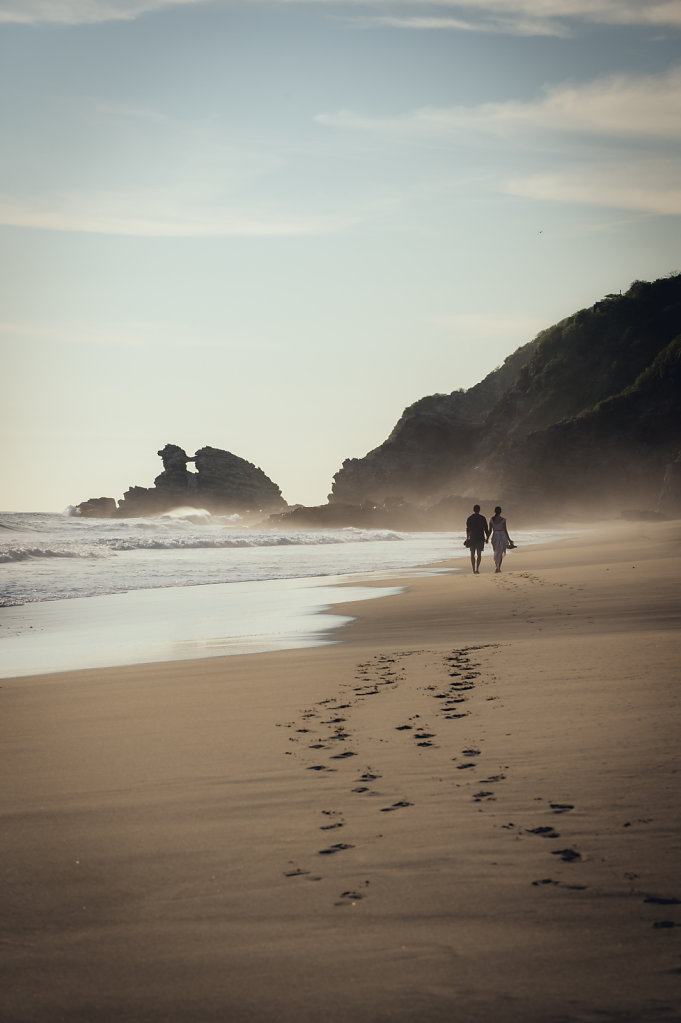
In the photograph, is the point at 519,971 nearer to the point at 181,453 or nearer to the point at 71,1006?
the point at 71,1006

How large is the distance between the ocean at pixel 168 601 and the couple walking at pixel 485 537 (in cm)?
206

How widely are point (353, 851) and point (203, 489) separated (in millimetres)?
150047

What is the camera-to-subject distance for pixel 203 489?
151375 mm

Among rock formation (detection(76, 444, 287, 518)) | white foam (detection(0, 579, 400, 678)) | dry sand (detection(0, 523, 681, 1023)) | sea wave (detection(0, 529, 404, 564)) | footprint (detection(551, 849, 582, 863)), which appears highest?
rock formation (detection(76, 444, 287, 518))

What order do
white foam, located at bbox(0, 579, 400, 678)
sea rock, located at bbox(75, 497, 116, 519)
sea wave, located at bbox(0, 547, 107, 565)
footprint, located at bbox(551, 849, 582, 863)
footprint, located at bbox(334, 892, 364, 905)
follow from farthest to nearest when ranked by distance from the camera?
sea rock, located at bbox(75, 497, 116, 519) < sea wave, located at bbox(0, 547, 107, 565) < white foam, located at bbox(0, 579, 400, 678) < footprint, located at bbox(551, 849, 582, 863) < footprint, located at bbox(334, 892, 364, 905)

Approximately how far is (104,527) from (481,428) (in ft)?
221

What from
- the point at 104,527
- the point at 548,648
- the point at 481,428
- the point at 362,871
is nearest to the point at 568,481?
the point at 481,428

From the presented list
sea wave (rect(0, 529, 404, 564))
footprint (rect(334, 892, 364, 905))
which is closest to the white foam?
footprint (rect(334, 892, 364, 905))

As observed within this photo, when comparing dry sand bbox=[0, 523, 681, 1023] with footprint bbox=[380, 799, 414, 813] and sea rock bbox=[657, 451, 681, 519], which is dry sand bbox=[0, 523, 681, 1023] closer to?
footprint bbox=[380, 799, 414, 813]

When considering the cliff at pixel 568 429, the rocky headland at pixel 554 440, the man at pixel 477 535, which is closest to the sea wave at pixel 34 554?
the man at pixel 477 535

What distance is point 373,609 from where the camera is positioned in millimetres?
14000

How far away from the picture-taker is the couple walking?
21.7 m

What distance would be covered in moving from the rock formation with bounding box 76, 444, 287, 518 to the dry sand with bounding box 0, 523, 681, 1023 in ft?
461

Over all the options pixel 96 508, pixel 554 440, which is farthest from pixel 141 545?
pixel 96 508
